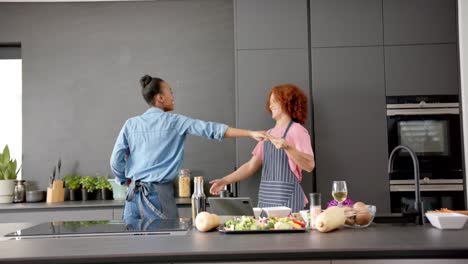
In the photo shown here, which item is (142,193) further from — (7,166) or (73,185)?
(7,166)

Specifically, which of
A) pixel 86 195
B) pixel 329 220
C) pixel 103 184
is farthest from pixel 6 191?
pixel 329 220

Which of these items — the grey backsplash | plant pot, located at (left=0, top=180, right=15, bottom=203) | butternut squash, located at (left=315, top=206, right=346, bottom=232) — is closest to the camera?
butternut squash, located at (left=315, top=206, right=346, bottom=232)

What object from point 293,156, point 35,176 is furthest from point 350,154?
point 35,176

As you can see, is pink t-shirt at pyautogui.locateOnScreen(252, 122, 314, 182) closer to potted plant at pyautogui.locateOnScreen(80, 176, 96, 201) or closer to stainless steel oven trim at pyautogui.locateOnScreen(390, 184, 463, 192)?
stainless steel oven trim at pyautogui.locateOnScreen(390, 184, 463, 192)

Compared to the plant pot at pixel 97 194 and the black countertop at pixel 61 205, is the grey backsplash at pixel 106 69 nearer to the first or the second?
the plant pot at pixel 97 194

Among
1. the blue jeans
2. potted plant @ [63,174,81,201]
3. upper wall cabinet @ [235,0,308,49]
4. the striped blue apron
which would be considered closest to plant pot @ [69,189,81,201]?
potted plant @ [63,174,81,201]

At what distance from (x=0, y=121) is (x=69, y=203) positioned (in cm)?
124

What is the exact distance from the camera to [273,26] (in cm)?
365

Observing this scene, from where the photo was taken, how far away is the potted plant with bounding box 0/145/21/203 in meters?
3.90

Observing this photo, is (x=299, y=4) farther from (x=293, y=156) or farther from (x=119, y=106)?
(x=119, y=106)

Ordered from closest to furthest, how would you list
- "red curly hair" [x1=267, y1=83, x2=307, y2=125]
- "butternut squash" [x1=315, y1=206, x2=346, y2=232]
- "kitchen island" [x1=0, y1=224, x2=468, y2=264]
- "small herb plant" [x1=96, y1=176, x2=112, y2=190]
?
"kitchen island" [x1=0, y1=224, x2=468, y2=264] → "butternut squash" [x1=315, y1=206, x2=346, y2=232] → "red curly hair" [x1=267, y1=83, x2=307, y2=125] → "small herb plant" [x1=96, y1=176, x2=112, y2=190]

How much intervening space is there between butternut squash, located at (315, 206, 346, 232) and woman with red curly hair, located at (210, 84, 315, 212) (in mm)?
1058

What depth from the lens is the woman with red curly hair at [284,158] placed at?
3.18 meters

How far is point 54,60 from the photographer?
427 centimetres
